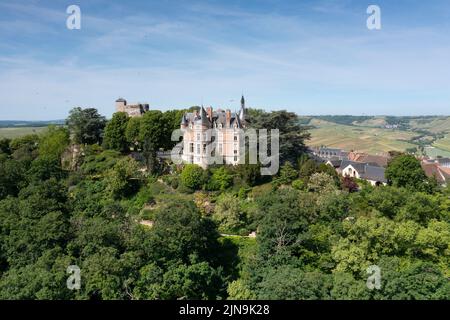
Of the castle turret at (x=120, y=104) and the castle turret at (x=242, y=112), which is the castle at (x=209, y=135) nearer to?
the castle turret at (x=242, y=112)

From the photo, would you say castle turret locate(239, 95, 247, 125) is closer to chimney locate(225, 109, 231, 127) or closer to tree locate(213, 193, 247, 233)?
chimney locate(225, 109, 231, 127)

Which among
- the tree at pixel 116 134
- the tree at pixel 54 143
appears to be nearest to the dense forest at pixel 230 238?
the tree at pixel 54 143

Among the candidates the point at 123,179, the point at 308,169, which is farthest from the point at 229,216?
the point at 123,179

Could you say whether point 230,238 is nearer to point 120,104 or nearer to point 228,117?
point 228,117

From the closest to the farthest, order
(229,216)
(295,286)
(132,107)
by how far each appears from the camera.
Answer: (295,286), (229,216), (132,107)

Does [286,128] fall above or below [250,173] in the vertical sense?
above

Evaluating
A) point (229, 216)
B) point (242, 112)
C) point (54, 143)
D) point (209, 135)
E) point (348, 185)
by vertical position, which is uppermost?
point (242, 112)
